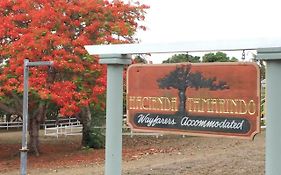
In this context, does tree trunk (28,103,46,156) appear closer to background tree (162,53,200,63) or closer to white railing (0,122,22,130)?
background tree (162,53,200,63)

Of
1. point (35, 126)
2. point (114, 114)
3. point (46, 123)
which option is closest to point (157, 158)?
point (35, 126)

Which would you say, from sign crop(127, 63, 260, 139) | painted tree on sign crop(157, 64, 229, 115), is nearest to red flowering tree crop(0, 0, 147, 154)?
sign crop(127, 63, 260, 139)

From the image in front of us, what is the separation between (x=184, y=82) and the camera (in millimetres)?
6707

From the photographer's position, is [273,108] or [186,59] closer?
[273,108]

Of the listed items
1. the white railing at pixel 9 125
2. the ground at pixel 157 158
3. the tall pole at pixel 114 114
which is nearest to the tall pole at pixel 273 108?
the tall pole at pixel 114 114

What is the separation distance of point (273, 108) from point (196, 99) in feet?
3.68

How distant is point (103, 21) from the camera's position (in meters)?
18.0

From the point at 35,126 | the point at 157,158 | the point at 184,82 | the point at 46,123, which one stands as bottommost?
the point at 157,158

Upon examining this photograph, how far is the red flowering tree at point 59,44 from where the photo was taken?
631 inches

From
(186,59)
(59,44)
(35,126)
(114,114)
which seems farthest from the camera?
(35,126)

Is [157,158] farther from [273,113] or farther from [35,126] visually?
[273,113]

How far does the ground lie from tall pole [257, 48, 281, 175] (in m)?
6.38

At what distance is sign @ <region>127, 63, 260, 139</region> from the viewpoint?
20.2ft

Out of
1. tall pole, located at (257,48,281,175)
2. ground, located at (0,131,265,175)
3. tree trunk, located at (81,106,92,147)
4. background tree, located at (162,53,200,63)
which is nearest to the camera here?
tall pole, located at (257,48,281,175)
